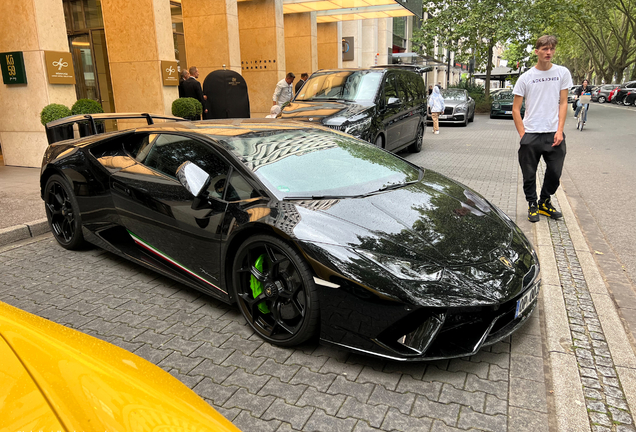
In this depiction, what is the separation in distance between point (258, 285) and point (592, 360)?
2.08 meters

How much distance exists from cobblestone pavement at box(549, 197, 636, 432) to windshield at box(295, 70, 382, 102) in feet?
18.2

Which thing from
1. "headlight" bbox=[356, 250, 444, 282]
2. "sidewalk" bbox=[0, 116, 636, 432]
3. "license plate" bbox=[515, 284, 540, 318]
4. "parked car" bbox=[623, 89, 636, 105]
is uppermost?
"headlight" bbox=[356, 250, 444, 282]

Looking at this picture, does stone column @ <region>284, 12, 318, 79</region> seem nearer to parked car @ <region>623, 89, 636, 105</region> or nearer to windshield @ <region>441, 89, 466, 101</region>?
windshield @ <region>441, 89, 466, 101</region>

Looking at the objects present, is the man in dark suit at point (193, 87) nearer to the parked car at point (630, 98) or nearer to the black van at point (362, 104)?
the black van at point (362, 104)

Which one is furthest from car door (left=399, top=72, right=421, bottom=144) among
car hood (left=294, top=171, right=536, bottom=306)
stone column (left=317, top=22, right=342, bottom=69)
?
stone column (left=317, top=22, right=342, bottom=69)

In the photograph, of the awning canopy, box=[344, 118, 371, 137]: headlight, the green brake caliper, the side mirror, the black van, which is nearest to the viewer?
the green brake caliper

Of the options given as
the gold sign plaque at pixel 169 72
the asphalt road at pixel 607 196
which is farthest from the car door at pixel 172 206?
the gold sign plaque at pixel 169 72

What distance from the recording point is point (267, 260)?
2.97 meters

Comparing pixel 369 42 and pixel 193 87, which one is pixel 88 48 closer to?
pixel 193 87

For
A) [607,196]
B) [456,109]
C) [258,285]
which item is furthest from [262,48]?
[258,285]

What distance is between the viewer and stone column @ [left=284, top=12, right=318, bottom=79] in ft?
65.8

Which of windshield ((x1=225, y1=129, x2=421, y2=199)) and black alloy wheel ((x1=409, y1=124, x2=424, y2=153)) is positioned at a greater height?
windshield ((x1=225, y1=129, x2=421, y2=199))

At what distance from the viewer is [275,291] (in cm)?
290

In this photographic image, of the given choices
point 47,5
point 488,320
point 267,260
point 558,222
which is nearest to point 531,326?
point 488,320
